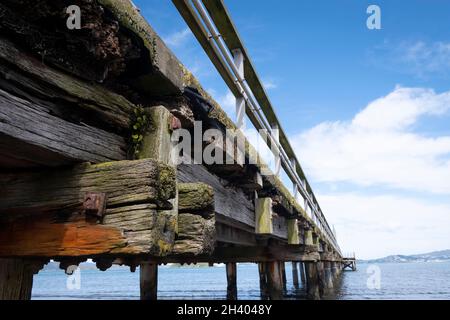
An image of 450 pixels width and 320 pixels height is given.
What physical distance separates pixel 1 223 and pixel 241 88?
2.79m

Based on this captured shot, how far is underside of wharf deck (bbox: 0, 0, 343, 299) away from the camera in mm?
1537

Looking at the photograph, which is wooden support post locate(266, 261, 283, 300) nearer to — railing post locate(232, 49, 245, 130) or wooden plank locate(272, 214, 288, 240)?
wooden plank locate(272, 214, 288, 240)

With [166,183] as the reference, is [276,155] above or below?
above

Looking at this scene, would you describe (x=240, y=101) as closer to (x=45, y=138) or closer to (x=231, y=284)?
(x=45, y=138)

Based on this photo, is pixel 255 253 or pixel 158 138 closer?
pixel 158 138

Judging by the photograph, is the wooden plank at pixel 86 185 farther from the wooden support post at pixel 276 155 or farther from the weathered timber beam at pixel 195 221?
the wooden support post at pixel 276 155

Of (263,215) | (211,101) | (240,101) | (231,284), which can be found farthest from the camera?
(231,284)

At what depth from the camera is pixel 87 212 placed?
1.69 meters

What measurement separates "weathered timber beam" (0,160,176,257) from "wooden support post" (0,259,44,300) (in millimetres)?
140

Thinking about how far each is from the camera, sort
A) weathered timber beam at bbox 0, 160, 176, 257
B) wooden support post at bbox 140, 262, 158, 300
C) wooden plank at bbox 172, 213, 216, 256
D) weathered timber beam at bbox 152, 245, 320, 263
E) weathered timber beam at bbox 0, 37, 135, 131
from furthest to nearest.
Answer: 1. wooden support post at bbox 140, 262, 158, 300
2. weathered timber beam at bbox 152, 245, 320, 263
3. wooden plank at bbox 172, 213, 216, 256
4. weathered timber beam at bbox 0, 160, 176, 257
5. weathered timber beam at bbox 0, 37, 135, 131

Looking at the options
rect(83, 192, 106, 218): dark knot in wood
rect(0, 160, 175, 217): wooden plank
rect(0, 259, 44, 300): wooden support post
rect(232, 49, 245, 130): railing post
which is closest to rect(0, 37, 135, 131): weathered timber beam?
rect(0, 160, 175, 217): wooden plank

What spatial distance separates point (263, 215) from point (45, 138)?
4006mm

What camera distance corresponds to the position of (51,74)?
163cm

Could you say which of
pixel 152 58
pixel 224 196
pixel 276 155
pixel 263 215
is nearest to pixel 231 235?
pixel 263 215
